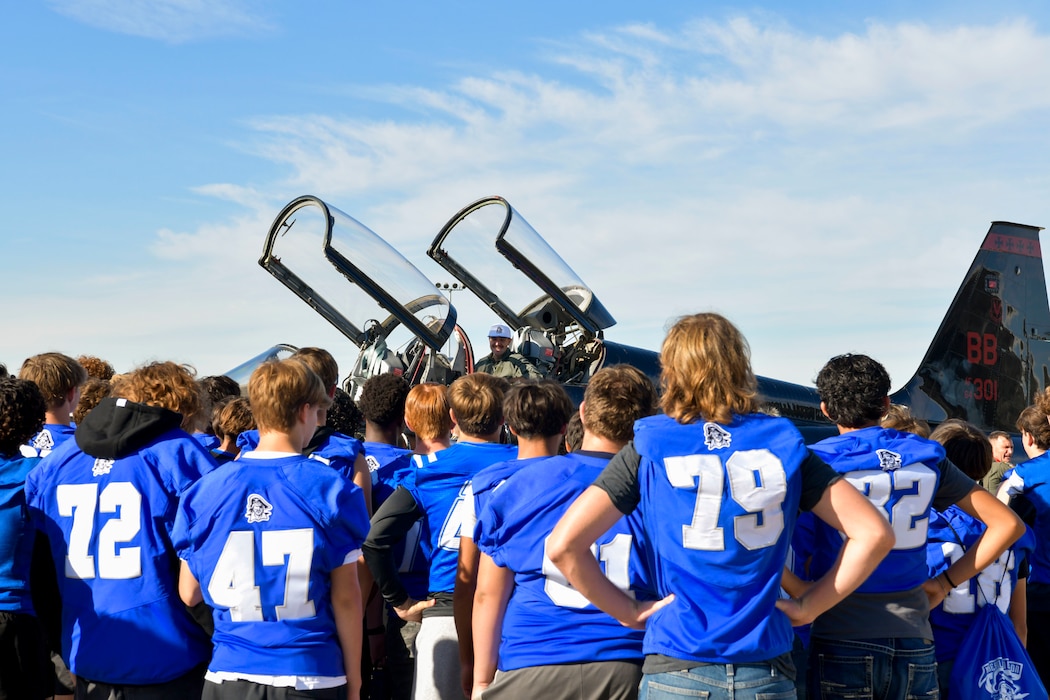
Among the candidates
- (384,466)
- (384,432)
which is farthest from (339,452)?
(384,432)

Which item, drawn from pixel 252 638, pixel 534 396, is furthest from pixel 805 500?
pixel 252 638

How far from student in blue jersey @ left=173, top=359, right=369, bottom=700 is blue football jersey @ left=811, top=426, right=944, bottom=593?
5.38 feet

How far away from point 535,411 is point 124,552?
60.7 inches

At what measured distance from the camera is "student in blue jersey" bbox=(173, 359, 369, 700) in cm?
302

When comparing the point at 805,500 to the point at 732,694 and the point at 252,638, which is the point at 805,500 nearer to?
the point at 732,694

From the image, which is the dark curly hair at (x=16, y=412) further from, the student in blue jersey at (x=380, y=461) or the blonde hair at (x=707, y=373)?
the blonde hair at (x=707, y=373)

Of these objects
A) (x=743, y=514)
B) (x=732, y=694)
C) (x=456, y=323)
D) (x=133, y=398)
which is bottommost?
(x=732, y=694)

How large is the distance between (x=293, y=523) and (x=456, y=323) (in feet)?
20.5

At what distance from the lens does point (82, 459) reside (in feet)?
11.5

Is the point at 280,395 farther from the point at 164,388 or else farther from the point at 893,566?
the point at 893,566

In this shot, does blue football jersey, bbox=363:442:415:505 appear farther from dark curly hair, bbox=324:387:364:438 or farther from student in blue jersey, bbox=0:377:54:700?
student in blue jersey, bbox=0:377:54:700

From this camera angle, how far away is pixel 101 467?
3.44 meters

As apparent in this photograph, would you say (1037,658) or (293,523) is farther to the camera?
(1037,658)

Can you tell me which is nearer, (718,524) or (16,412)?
(718,524)
